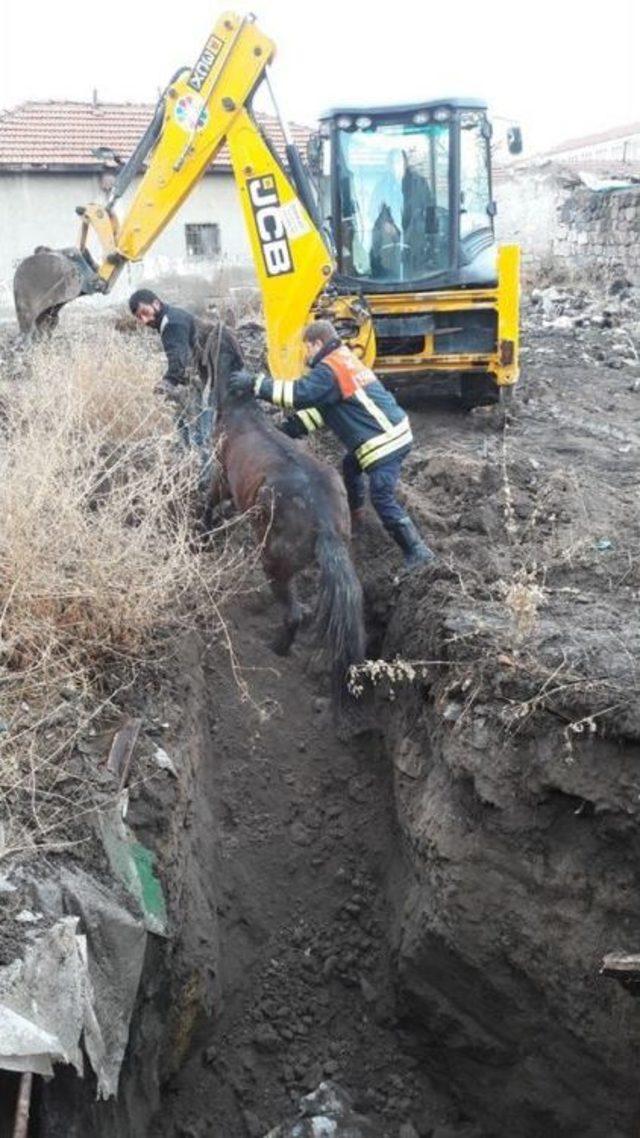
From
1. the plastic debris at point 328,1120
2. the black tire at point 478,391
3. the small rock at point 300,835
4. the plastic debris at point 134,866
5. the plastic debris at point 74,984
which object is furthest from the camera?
the black tire at point 478,391

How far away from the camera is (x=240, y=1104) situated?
4.45 meters

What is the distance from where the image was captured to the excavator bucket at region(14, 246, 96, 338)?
866cm

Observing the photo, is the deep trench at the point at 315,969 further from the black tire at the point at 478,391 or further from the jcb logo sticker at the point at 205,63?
the black tire at the point at 478,391

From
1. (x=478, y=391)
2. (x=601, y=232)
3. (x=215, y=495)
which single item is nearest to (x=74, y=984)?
(x=215, y=495)

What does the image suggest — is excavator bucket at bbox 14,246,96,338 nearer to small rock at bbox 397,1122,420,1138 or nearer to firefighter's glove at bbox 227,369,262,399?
firefighter's glove at bbox 227,369,262,399

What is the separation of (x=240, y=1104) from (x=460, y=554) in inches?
119

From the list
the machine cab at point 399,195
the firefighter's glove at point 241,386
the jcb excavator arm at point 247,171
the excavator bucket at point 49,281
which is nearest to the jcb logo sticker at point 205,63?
the jcb excavator arm at point 247,171

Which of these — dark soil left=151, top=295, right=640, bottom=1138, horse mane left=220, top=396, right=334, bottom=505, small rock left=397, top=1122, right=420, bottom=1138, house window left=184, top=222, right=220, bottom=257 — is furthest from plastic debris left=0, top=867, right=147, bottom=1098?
house window left=184, top=222, right=220, bottom=257

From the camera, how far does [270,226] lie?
7.33 m

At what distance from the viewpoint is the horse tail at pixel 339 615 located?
5062mm

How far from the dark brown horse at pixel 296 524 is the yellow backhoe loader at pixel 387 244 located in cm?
196

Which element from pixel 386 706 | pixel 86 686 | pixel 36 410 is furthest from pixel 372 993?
pixel 36 410

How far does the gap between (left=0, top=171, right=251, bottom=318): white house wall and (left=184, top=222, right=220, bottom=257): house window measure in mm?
152

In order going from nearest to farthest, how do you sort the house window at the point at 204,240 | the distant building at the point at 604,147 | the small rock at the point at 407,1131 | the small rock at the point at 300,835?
1. the small rock at the point at 407,1131
2. the small rock at the point at 300,835
3. the house window at the point at 204,240
4. the distant building at the point at 604,147
